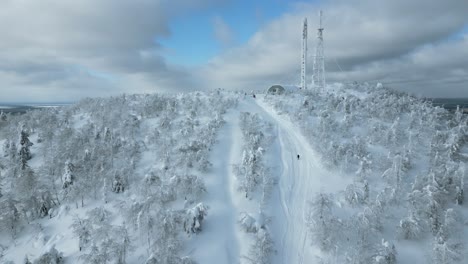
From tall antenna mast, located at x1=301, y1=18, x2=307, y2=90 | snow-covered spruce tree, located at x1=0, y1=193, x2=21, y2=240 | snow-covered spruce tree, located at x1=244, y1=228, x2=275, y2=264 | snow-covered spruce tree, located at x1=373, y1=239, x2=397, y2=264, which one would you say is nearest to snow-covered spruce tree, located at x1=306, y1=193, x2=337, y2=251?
snow-covered spruce tree, located at x1=373, y1=239, x2=397, y2=264

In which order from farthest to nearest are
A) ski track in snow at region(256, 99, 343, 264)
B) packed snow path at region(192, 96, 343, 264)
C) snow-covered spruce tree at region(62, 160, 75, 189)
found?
snow-covered spruce tree at region(62, 160, 75, 189), ski track in snow at region(256, 99, 343, 264), packed snow path at region(192, 96, 343, 264)

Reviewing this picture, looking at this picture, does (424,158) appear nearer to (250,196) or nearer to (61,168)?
(250,196)

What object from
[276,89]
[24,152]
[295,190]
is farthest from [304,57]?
[24,152]

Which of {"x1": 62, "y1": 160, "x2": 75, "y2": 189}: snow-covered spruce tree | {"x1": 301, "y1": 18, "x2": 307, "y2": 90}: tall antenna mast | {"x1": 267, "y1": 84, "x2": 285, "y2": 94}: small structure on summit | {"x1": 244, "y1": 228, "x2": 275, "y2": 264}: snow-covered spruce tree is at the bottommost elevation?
{"x1": 244, "y1": 228, "x2": 275, "y2": 264}: snow-covered spruce tree

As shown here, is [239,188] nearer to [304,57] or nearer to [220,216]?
[220,216]

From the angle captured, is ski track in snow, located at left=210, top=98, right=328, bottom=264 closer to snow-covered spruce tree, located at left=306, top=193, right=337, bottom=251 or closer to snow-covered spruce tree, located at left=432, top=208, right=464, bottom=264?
snow-covered spruce tree, located at left=306, top=193, right=337, bottom=251

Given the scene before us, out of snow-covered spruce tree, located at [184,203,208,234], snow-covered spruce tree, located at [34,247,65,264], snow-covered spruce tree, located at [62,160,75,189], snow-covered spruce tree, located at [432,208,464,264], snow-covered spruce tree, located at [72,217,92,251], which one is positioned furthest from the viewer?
snow-covered spruce tree, located at [62,160,75,189]

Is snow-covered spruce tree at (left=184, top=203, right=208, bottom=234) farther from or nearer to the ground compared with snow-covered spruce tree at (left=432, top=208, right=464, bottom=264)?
farther from the ground
